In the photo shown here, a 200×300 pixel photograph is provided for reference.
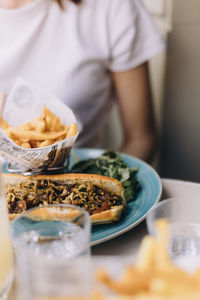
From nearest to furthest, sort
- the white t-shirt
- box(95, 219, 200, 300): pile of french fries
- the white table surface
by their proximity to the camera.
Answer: box(95, 219, 200, 300): pile of french fries
the white table surface
the white t-shirt

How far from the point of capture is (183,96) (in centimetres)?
275

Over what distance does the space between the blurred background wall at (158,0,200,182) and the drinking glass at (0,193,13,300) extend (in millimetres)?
2239

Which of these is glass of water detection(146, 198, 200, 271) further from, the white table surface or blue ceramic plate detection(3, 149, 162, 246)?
blue ceramic plate detection(3, 149, 162, 246)

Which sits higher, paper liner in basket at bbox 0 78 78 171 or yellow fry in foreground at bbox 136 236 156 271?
yellow fry in foreground at bbox 136 236 156 271

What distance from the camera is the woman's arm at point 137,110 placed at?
1902 mm

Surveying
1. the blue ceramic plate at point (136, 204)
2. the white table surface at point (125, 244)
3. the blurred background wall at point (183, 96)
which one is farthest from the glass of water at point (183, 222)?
the blurred background wall at point (183, 96)

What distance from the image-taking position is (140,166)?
129 centimetres

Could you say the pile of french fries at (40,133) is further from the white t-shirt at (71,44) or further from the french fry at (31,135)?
the white t-shirt at (71,44)

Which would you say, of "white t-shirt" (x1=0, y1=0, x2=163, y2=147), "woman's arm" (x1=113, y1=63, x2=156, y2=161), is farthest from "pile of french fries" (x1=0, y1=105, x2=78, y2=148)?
"woman's arm" (x1=113, y1=63, x2=156, y2=161)

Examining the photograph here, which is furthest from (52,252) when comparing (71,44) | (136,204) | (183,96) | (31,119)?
(183,96)

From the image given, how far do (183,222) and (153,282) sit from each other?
1.10 feet

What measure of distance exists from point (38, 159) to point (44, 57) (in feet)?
2.84

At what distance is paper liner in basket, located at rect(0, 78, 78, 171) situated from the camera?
39.7 inches

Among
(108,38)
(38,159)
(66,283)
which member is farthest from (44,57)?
(66,283)
